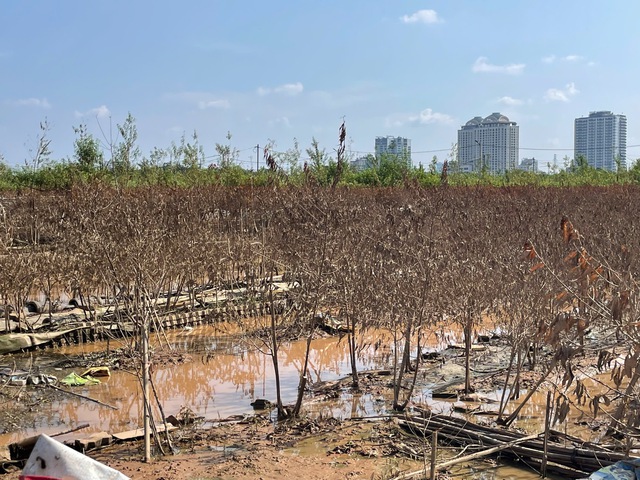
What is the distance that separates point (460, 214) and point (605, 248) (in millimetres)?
4924

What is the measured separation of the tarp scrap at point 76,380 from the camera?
875 cm

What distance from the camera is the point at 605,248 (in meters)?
10.8

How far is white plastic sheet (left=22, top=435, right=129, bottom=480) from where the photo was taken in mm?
2742

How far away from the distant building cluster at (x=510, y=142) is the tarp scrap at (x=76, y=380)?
1041 inches

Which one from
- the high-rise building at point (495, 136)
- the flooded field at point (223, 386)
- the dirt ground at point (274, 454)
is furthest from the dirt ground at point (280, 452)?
the high-rise building at point (495, 136)

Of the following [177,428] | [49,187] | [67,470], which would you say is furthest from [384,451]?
[49,187]

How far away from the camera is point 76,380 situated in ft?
28.9

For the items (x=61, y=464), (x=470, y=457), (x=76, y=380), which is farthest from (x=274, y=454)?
(x=61, y=464)

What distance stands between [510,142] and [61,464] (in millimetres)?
78438

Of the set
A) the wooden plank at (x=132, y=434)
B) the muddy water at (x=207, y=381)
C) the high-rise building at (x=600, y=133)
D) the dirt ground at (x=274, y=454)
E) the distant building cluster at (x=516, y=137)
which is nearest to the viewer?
the dirt ground at (x=274, y=454)

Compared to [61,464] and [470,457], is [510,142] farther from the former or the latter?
[61,464]

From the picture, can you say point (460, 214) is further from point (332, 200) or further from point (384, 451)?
point (384, 451)

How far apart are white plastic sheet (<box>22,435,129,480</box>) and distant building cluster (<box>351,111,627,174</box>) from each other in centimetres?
3208

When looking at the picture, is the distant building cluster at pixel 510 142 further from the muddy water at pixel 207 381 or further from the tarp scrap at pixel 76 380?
the tarp scrap at pixel 76 380
